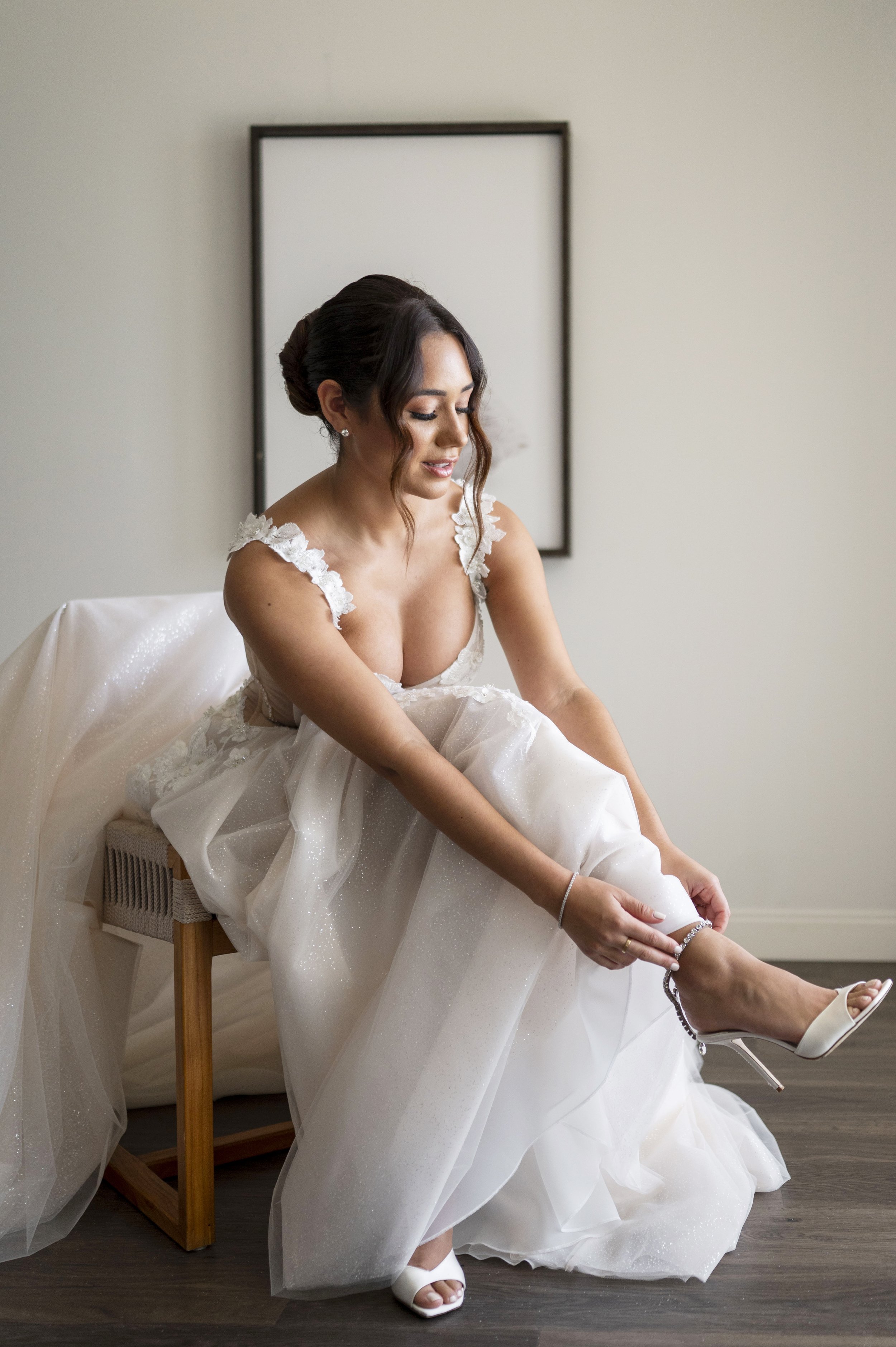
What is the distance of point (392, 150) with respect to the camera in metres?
2.39

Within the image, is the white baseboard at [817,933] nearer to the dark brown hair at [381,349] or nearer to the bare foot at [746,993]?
the bare foot at [746,993]

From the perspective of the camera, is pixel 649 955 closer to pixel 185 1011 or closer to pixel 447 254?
pixel 185 1011

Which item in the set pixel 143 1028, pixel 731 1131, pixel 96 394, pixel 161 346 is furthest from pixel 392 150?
pixel 731 1131

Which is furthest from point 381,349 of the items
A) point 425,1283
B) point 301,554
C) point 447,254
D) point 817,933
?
point 817,933

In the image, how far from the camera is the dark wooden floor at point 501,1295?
1116mm

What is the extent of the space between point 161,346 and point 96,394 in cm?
18

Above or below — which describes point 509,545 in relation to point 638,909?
above

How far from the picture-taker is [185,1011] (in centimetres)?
129

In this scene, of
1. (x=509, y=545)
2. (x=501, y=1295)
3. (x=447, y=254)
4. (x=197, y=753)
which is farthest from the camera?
(x=447, y=254)

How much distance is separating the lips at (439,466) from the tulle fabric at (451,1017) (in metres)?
0.28

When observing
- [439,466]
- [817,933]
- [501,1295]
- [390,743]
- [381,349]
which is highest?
[381,349]

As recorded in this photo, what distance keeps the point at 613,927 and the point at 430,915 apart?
21 cm

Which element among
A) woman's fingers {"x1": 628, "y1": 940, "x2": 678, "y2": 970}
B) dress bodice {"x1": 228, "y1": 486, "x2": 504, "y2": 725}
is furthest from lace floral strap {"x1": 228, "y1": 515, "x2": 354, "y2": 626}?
woman's fingers {"x1": 628, "y1": 940, "x2": 678, "y2": 970}

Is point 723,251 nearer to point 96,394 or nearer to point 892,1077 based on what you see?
point 96,394
